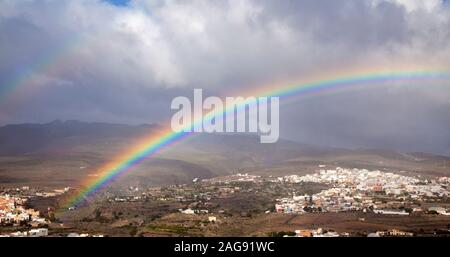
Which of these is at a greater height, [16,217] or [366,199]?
[16,217]

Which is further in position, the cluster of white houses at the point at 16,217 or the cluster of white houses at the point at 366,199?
the cluster of white houses at the point at 366,199

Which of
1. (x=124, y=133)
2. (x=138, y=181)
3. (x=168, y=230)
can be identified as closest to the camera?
(x=168, y=230)

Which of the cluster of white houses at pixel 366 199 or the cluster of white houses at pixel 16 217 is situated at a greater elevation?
the cluster of white houses at pixel 16 217

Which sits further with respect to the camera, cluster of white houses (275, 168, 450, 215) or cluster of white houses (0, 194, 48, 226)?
cluster of white houses (275, 168, 450, 215)

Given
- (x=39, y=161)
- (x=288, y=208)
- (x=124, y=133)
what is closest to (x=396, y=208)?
(x=288, y=208)

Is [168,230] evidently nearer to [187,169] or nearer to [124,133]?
[187,169]

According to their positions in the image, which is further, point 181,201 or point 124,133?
point 124,133

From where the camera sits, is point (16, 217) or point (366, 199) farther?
point (366, 199)

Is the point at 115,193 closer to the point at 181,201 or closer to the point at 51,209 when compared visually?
the point at 181,201

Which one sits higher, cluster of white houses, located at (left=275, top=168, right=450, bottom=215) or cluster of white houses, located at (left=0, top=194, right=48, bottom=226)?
cluster of white houses, located at (left=0, top=194, right=48, bottom=226)

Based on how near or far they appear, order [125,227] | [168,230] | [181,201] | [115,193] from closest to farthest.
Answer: [168,230], [125,227], [181,201], [115,193]
